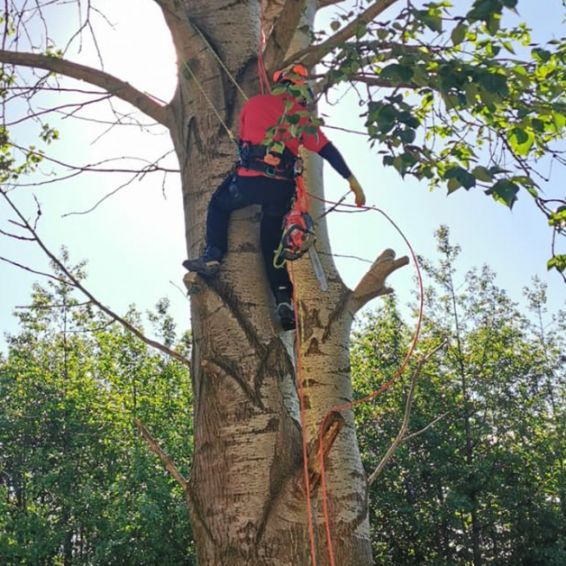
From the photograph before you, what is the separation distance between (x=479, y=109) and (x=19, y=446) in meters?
20.6

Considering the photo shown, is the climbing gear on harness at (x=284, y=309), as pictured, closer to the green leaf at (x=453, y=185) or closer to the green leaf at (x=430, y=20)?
the green leaf at (x=453, y=185)

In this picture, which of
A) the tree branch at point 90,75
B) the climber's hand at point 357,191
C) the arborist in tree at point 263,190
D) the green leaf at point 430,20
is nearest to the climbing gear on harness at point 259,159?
the arborist in tree at point 263,190

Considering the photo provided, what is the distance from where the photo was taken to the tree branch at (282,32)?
122 inches

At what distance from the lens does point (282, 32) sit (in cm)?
323

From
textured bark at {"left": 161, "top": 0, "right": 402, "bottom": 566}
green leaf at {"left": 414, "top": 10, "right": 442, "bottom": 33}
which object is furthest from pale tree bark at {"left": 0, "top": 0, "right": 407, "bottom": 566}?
green leaf at {"left": 414, "top": 10, "right": 442, "bottom": 33}

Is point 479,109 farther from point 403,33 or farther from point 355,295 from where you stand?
point 355,295

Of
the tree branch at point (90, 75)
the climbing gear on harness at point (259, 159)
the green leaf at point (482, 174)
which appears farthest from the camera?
the tree branch at point (90, 75)

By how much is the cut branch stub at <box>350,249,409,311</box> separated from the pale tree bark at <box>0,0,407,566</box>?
0.14 ft

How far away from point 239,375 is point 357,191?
3.91ft

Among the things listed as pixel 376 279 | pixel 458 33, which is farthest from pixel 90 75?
pixel 458 33

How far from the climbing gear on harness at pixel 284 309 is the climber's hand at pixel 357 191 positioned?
28.2 inches

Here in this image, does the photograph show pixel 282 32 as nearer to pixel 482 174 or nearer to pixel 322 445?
pixel 482 174

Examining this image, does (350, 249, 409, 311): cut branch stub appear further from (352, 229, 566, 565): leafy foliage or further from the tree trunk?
(352, 229, 566, 565): leafy foliage

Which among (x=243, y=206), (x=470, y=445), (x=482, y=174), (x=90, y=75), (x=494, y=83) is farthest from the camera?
(x=470, y=445)
